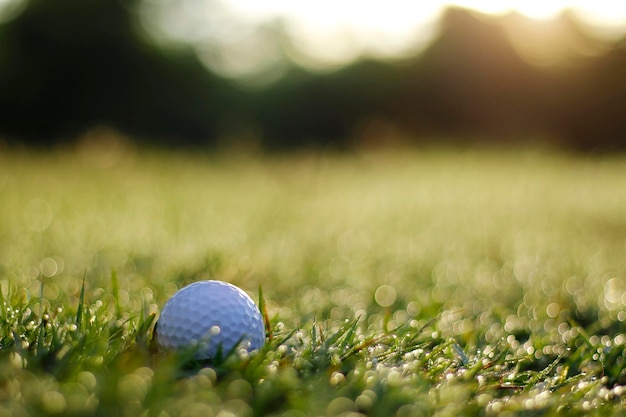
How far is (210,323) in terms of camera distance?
1.52 m

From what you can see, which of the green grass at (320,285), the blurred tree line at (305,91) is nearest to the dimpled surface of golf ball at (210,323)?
the green grass at (320,285)

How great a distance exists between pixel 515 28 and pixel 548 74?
1024 mm

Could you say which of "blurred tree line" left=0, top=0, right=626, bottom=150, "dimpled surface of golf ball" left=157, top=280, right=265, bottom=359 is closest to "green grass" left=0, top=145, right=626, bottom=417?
"dimpled surface of golf ball" left=157, top=280, right=265, bottom=359

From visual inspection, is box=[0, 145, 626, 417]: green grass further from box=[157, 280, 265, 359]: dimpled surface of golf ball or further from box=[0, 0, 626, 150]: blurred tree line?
box=[0, 0, 626, 150]: blurred tree line

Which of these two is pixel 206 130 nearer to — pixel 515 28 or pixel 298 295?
pixel 515 28

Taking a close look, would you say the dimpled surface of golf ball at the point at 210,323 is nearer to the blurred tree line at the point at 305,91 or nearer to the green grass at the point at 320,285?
the green grass at the point at 320,285

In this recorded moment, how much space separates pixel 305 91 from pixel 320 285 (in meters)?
9.47

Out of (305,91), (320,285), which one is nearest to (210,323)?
(320,285)

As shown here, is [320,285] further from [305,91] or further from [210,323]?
[305,91]

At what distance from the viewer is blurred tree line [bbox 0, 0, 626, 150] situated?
11.2 metres

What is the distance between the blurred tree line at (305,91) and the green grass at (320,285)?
15.7 ft

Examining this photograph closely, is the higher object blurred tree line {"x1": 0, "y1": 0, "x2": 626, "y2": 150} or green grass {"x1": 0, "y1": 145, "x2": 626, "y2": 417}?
blurred tree line {"x1": 0, "y1": 0, "x2": 626, "y2": 150}

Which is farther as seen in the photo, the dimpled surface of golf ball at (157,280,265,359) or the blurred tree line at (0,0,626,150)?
the blurred tree line at (0,0,626,150)

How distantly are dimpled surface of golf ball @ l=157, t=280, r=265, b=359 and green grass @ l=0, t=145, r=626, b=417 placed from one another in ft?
0.15
